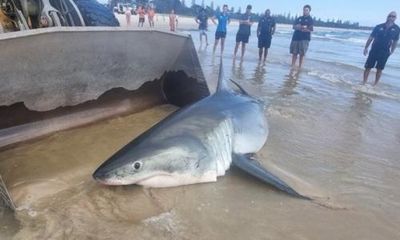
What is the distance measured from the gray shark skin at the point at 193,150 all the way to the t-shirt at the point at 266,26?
866cm

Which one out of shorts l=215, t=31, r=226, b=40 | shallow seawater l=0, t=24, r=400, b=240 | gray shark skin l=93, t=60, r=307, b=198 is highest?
gray shark skin l=93, t=60, r=307, b=198

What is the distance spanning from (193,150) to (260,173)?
604 millimetres

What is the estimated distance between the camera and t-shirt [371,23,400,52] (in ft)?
30.0

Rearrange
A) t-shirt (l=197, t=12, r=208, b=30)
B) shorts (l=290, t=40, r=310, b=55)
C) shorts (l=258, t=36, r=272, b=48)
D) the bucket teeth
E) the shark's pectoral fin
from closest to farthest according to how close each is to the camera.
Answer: the bucket teeth, the shark's pectoral fin, shorts (l=290, t=40, r=310, b=55), shorts (l=258, t=36, r=272, b=48), t-shirt (l=197, t=12, r=208, b=30)

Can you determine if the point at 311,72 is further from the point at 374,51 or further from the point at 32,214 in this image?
the point at 32,214

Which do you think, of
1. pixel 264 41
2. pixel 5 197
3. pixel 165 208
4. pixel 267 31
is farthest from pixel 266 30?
pixel 5 197

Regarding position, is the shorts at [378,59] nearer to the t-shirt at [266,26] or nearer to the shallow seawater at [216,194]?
the t-shirt at [266,26]

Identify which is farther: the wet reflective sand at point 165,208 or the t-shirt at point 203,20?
the t-shirt at point 203,20

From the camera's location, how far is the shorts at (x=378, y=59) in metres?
9.23

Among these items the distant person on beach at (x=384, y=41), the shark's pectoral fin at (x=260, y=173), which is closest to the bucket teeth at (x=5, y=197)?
the shark's pectoral fin at (x=260, y=173)

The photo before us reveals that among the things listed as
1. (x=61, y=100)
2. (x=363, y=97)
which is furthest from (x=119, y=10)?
(x=61, y=100)

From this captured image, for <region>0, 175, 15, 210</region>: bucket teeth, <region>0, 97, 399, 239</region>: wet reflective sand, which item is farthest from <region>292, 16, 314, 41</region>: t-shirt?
<region>0, 175, 15, 210</region>: bucket teeth

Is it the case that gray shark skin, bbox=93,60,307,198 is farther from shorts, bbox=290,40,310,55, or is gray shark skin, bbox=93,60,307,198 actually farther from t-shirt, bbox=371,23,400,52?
shorts, bbox=290,40,310,55

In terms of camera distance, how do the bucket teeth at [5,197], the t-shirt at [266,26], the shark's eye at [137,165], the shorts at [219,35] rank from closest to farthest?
1. the bucket teeth at [5,197]
2. the shark's eye at [137,165]
3. the t-shirt at [266,26]
4. the shorts at [219,35]
